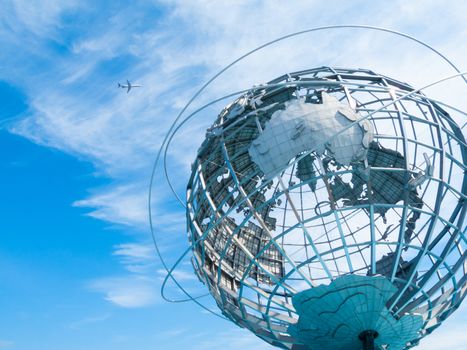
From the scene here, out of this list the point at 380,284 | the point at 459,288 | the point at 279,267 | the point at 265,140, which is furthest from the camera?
the point at 279,267

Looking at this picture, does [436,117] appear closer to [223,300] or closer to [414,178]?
[414,178]

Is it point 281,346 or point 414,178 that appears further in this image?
point 281,346

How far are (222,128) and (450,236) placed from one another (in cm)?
1025

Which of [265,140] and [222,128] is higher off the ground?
[222,128]

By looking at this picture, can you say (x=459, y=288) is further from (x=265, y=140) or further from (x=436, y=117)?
(x=265, y=140)

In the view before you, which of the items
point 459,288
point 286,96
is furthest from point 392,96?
point 459,288

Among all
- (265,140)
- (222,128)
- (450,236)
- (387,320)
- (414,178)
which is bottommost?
(387,320)

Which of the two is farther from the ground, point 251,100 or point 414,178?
point 251,100

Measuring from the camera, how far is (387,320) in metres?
17.9

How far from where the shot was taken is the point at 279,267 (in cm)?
2400

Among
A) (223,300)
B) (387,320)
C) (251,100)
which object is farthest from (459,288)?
(251,100)

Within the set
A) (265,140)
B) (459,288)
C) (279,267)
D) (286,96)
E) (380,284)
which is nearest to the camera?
(380,284)

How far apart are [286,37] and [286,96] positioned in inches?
157

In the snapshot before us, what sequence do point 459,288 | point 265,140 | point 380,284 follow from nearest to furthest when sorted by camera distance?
point 380,284, point 265,140, point 459,288
